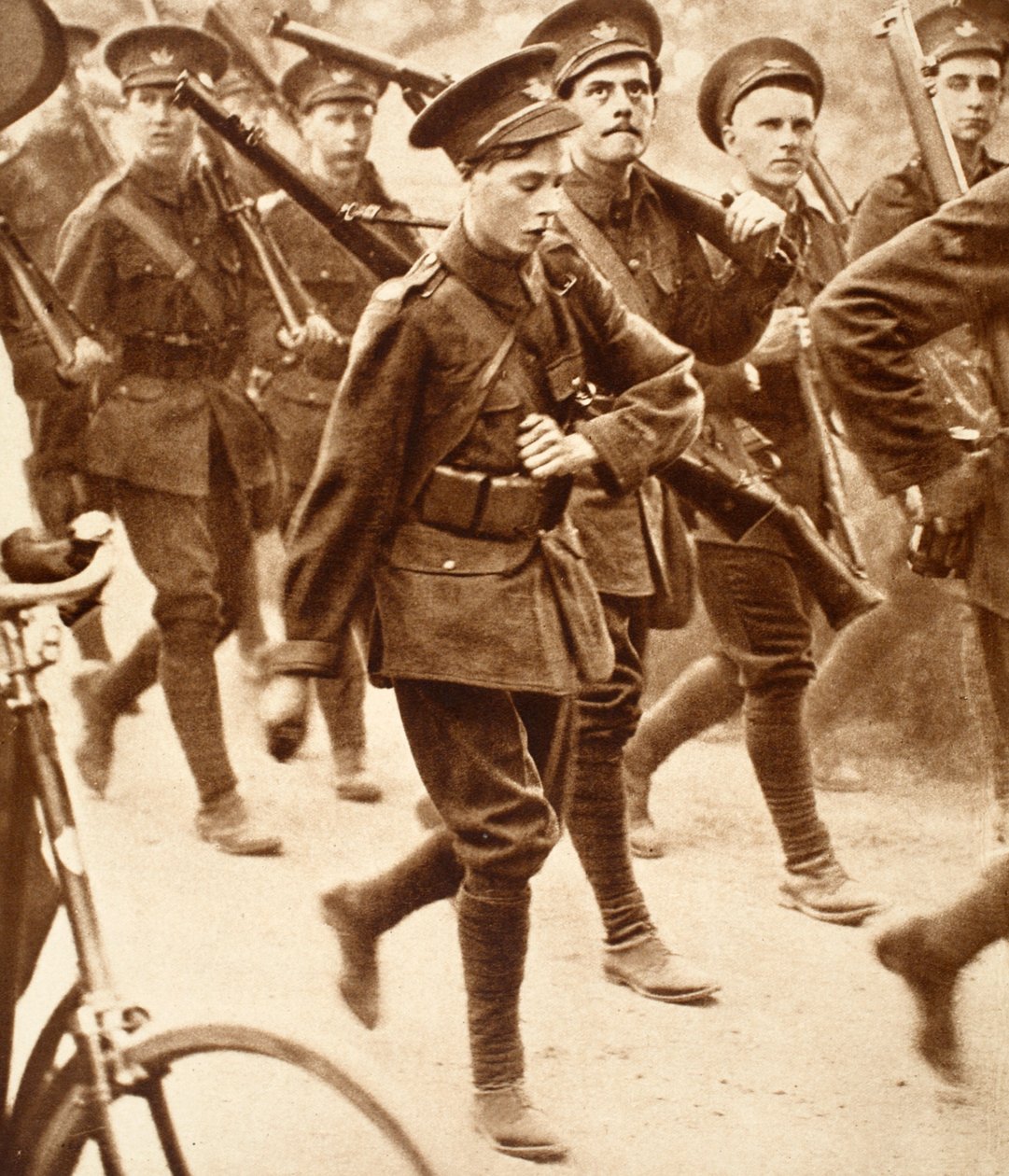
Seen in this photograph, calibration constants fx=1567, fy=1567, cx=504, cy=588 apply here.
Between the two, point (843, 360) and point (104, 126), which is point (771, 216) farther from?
point (104, 126)

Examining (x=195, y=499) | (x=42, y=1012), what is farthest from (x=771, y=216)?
(x=42, y=1012)

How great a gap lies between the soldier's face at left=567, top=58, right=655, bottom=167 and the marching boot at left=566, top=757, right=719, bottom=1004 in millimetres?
1205

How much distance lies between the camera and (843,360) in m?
2.74

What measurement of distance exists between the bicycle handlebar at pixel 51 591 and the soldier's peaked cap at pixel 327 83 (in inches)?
42.8

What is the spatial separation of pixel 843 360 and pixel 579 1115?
1.48 meters

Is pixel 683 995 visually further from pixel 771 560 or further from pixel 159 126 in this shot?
pixel 159 126

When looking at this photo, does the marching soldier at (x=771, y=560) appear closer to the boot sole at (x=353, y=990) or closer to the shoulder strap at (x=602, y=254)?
the shoulder strap at (x=602, y=254)

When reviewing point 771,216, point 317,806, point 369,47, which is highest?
point 369,47

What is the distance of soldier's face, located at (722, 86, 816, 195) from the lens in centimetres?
318

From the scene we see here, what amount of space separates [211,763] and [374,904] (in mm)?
437

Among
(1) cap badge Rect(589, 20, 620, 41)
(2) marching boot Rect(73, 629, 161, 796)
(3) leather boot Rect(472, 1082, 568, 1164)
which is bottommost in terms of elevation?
(3) leather boot Rect(472, 1082, 568, 1164)

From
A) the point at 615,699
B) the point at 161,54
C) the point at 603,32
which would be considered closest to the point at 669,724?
the point at 615,699

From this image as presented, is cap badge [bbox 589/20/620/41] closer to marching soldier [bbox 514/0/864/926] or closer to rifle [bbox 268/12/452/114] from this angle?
marching soldier [bbox 514/0/864/926]

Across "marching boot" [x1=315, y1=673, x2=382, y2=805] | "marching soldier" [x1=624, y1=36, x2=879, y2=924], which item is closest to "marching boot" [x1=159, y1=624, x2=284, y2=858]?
"marching boot" [x1=315, y1=673, x2=382, y2=805]
